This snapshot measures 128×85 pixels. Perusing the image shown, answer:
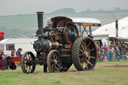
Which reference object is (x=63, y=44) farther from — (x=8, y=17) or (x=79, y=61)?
(x=8, y=17)

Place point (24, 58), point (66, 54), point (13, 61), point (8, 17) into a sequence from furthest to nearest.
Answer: point (8, 17)
point (13, 61)
point (66, 54)
point (24, 58)

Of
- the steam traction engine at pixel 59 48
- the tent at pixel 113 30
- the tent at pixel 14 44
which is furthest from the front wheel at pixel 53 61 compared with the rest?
the tent at pixel 113 30

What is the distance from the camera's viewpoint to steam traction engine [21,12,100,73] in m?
16.0

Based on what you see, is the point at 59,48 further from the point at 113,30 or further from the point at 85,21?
the point at 113,30

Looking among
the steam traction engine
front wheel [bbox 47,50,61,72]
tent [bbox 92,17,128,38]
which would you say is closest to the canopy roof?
the steam traction engine

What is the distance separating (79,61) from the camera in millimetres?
16438

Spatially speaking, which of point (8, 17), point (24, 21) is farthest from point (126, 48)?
point (8, 17)

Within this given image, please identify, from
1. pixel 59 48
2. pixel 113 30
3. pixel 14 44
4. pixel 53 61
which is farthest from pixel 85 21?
pixel 113 30

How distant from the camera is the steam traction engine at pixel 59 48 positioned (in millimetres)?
15953

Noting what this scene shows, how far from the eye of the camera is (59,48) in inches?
658

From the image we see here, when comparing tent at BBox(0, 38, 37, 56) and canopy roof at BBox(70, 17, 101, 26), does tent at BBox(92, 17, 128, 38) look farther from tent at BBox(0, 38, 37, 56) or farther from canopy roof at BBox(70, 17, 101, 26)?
canopy roof at BBox(70, 17, 101, 26)

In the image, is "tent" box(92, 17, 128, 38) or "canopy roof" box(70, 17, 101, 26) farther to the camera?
"tent" box(92, 17, 128, 38)

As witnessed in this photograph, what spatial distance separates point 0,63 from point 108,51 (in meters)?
12.9

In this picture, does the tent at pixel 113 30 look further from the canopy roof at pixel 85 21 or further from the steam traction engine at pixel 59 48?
the steam traction engine at pixel 59 48
